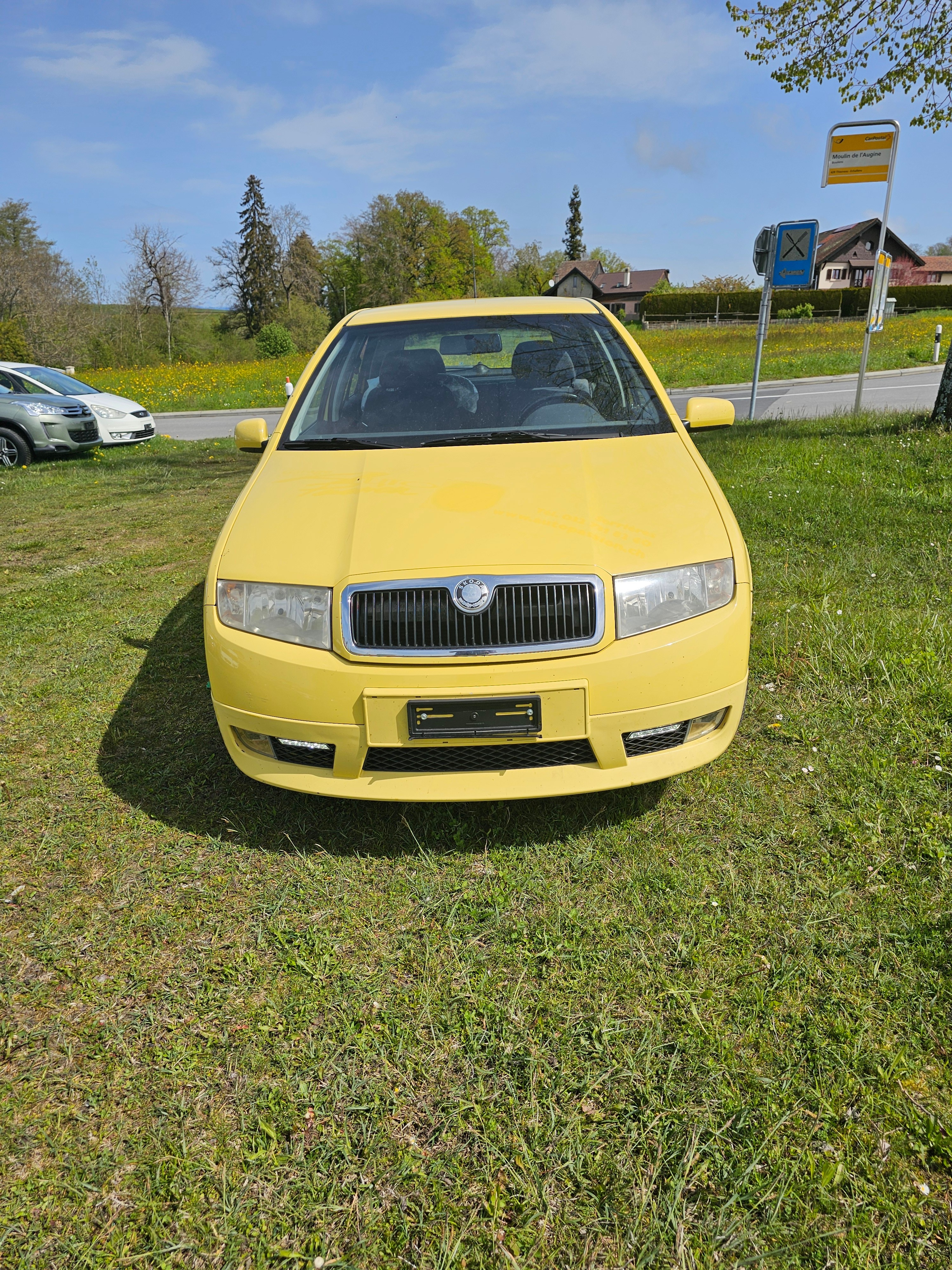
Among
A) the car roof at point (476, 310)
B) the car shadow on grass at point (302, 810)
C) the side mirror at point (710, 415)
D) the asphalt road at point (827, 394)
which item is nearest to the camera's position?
the car shadow on grass at point (302, 810)

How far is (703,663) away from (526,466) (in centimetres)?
92

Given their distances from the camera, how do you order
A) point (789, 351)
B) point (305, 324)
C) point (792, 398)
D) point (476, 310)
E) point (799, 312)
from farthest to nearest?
point (799, 312), point (305, 324), point (789, 351), point (792, 398), point (476, 310)

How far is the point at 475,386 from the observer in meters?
3.37

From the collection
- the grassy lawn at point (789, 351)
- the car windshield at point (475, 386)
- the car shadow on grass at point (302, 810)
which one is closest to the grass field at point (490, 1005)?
the car shadow on grass at point (302, 810)

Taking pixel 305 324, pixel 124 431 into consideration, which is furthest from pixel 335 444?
pixel 305 324

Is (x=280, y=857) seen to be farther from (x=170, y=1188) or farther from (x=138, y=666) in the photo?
(x=138, y=666)

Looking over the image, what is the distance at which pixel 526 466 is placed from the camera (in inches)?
108

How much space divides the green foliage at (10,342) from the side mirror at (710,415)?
29.0 metres

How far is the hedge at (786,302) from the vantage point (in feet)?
164

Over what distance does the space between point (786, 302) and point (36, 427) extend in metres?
51.0

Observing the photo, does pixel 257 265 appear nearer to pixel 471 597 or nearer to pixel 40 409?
pixel 40 409

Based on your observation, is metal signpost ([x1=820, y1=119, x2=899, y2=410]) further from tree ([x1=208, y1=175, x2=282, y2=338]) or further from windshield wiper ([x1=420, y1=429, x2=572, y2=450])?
tree ([x1=208, y1=175, x2=282, y2=338])

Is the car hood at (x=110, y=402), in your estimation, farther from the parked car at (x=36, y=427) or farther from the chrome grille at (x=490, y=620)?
the chrome grille at (x=490, y=620)

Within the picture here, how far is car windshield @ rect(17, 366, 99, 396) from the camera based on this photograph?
12453 mm
